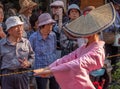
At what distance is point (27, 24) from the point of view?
23.1ft

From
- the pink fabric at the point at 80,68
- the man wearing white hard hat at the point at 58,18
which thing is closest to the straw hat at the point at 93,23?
the pink fabric at the point at 80,68

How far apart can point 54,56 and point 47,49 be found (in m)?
0.17

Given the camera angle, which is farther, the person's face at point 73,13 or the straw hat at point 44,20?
the person's face at point 73,13

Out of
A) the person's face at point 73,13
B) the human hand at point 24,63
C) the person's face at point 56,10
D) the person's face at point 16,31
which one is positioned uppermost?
the person's face at point 56,10

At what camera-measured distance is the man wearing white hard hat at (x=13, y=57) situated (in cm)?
562

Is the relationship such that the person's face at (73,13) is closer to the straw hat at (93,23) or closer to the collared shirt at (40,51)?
the collared shirt at (40,51)

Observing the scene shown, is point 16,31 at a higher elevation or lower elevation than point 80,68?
higher

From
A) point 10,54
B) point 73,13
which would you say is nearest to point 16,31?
point 10,54

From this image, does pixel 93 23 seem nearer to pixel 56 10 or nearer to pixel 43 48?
pixel 43 48

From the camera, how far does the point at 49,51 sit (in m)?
6.44

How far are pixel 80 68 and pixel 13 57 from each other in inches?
71.9

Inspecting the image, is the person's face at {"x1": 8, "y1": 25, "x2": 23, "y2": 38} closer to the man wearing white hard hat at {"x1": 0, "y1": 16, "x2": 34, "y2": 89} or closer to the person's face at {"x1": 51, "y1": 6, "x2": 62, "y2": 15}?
the man wearing white hard hat at {"x1": 0, "y1": 16, "x2": 34, "y2": 89}

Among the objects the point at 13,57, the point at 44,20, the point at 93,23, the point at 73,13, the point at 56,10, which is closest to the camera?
the point at 93,23

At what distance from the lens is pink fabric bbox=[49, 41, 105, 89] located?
404 cm
